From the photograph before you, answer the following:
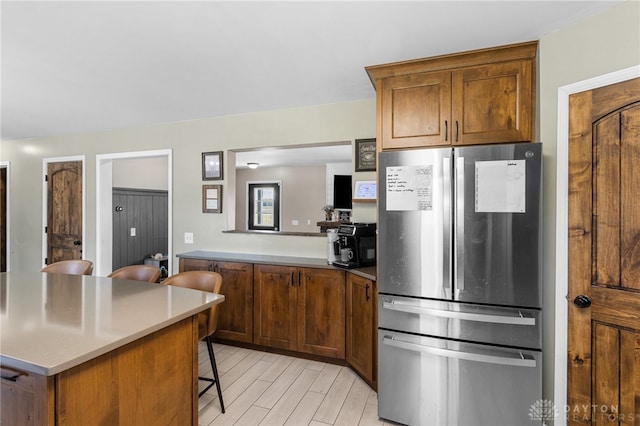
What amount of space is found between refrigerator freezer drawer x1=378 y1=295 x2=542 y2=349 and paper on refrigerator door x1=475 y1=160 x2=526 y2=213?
0.59 m

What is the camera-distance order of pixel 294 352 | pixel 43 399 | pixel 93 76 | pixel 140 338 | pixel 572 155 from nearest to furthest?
1. pixel 43 399
2. pixel 140 338
3. pixel 572 155
4. pixel 93 76
5. pixel 294 352

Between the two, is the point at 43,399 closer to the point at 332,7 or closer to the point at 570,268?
the point at 332,7

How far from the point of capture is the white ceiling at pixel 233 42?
1.72 meters

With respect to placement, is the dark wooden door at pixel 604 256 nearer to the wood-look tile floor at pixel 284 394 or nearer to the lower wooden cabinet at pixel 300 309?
the wood-look tile floor at pixel 284 394

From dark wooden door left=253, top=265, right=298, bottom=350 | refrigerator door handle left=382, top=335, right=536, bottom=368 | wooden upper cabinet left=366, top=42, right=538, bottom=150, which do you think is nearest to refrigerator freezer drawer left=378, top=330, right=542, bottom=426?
refrigerator door handle left=382, top=335, right=536, bottom=368

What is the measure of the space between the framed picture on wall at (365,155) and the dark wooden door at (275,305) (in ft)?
3.71

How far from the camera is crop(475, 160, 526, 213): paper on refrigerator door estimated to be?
6.13 feet

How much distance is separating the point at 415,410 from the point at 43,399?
1.88 meters

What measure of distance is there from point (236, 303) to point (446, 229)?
2.10m

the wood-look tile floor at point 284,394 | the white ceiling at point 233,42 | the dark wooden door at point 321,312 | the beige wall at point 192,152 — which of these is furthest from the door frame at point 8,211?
the dark wooden door at point 321,312

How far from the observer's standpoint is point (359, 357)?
2627 mm

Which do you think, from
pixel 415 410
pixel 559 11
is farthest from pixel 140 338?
pixel 559 11

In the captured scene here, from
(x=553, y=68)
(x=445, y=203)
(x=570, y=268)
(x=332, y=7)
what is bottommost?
(x=570, y=268)

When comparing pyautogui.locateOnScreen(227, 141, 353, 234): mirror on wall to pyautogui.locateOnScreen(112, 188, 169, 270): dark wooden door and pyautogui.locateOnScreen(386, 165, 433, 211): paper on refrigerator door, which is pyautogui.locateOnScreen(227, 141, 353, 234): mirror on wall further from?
pyautogui.locateOnScreen(386, 165, 433, 211): paper on refrigerator door
